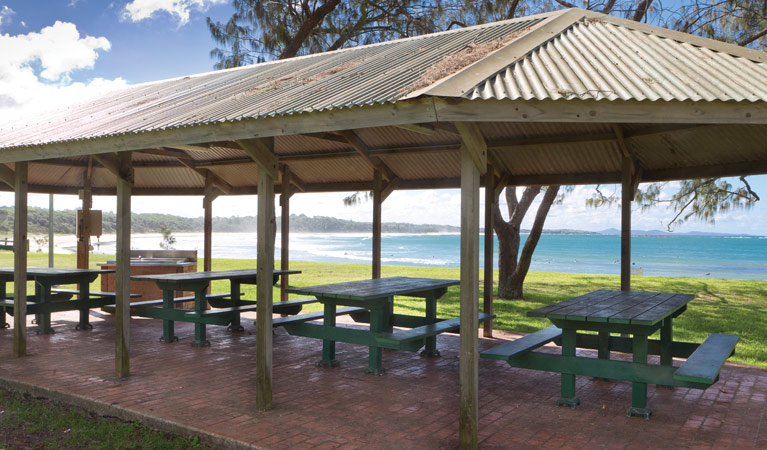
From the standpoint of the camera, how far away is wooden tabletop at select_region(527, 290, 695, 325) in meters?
4.33

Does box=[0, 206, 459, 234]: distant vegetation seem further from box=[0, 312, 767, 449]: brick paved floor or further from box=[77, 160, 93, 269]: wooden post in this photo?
box=[0, 312, 767, 449]: brick paved floor

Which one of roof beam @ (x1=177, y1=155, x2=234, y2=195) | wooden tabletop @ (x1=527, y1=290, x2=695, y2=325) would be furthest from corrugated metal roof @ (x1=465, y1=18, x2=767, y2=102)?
roof beam @ (x1=177, y1=155, x2=234, y2=195)

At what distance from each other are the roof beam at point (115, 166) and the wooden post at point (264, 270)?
170cm

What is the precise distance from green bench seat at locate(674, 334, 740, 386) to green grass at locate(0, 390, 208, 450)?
10.6 feet

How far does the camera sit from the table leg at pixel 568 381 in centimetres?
467

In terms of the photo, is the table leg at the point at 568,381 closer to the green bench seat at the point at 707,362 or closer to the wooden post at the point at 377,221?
the green bench seat at the point at 707,362

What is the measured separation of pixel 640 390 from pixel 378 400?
→ 6.70 ft

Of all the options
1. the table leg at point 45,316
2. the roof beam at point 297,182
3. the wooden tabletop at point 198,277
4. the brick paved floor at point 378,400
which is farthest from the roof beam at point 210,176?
the brick paved floor at point 378,400

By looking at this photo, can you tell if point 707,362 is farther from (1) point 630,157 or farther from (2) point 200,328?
(2) point 200,328

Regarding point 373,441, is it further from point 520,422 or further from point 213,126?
point 213,126

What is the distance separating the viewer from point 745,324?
1034 centimetres

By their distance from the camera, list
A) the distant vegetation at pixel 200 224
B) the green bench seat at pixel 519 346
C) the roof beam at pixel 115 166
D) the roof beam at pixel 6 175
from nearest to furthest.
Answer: the green bench seat at pixel 519 346 → the roof beam at pixel 115 166 → the roof beam at pixel 6 175 → the distant vegetation at pixel 200 224

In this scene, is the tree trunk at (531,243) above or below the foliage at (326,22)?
below

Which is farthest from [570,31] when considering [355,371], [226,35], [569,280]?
[569,280]
